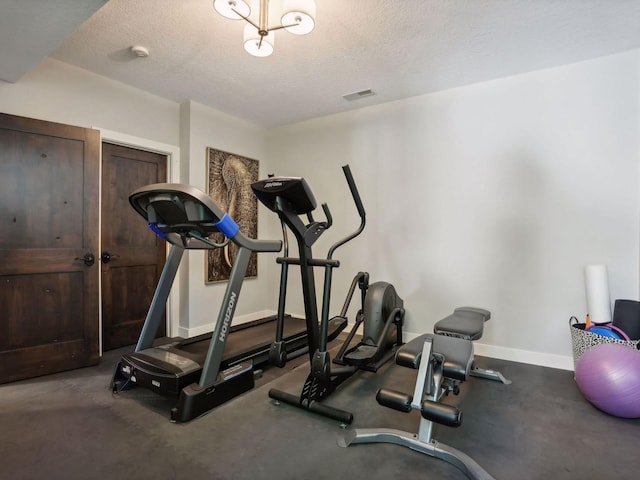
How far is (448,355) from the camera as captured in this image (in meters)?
2.03

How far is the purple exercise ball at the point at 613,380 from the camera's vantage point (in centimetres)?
222

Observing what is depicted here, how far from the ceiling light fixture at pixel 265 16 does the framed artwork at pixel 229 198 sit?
81.1 inches

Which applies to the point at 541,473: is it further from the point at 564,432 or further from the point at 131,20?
the point at 131,20

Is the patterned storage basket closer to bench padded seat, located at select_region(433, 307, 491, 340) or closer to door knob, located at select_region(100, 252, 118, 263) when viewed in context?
bench padded seat, located at select_region(433, 307, 491, 340)

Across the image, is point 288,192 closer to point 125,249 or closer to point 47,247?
point 47,247

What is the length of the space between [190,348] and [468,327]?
236 cm

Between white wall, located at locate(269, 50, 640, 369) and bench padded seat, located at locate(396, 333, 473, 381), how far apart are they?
162 centimetres

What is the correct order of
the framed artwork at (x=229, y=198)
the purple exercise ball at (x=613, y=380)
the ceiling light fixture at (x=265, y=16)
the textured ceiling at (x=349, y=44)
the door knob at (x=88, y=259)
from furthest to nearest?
the framed artwork at (x=229, y=198)
the door knob at (x=88, y=259)
the textured ceiling at (x=349, y=44)
the purple exercise ball at (x=613, y=380)
the ceiling light fixture at (x=265, y=16)

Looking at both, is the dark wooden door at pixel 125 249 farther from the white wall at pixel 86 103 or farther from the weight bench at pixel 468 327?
the weight bench at pixel 468 327

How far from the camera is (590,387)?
2.36 meters

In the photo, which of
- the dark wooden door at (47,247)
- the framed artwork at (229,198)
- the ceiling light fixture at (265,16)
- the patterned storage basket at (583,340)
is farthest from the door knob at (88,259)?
the patterned storage basket at (583,340)

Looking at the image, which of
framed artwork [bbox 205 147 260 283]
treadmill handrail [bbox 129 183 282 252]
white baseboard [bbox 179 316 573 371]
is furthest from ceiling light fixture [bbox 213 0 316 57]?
white baseboard [bbox 179 316 573 371]

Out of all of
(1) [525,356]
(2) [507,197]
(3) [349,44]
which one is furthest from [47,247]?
(1) [525,356]

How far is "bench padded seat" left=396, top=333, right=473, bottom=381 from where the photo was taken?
194cm
